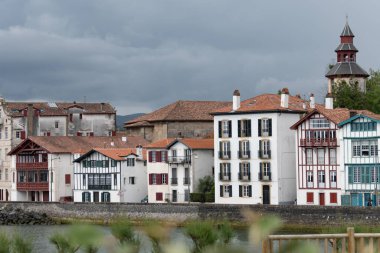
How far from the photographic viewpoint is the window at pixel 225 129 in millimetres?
73744

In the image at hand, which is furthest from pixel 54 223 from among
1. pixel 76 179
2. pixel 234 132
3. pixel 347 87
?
pixel 347 87

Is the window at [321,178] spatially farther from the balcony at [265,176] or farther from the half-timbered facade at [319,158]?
the balcony at [265,176]

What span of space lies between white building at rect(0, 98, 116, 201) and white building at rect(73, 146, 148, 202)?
1364 cm

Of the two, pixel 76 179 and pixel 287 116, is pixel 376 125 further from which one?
pixel 76 179

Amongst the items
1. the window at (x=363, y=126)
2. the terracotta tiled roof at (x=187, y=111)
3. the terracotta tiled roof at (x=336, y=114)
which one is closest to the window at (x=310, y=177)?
the terracotta tiled roof at (x=336, y=114)

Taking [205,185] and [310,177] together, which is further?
[205,185]

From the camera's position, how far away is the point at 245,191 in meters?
72.3

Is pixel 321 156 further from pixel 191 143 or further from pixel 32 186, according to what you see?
pixel 32 186

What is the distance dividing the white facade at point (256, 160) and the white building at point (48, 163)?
17.3m

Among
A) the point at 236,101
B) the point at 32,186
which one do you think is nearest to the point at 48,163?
the point at 32,186

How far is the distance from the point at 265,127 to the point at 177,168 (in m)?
9.35

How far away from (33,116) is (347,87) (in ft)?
103

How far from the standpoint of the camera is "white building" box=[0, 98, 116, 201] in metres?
97.1

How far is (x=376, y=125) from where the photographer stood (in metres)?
64.8
